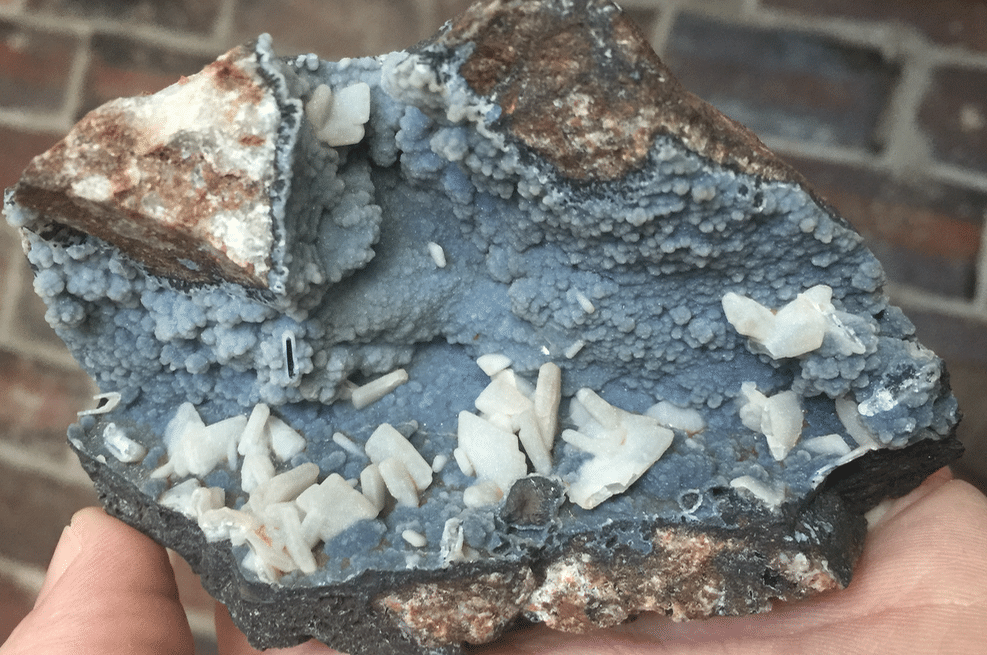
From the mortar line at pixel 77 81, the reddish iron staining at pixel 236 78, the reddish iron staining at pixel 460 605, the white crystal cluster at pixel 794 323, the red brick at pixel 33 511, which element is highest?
the reddish iron staining at pixel 236 78

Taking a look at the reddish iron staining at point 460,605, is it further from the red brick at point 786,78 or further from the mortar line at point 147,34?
the mortar line at point 147,34

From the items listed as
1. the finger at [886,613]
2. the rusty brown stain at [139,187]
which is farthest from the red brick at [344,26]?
the finger at [886,613]

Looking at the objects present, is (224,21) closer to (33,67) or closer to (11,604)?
(33,67)

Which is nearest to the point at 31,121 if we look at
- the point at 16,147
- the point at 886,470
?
the point at 16,147

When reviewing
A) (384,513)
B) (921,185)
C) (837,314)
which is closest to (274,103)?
(384,513)

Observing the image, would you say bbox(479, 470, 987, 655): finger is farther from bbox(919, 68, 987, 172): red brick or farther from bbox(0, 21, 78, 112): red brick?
bbox(0, 21, 78, 112): red brick

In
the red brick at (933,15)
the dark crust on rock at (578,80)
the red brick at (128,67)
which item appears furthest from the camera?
the red brick at (128,67)

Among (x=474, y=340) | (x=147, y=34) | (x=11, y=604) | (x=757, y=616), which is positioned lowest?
(x=11, y=604)
